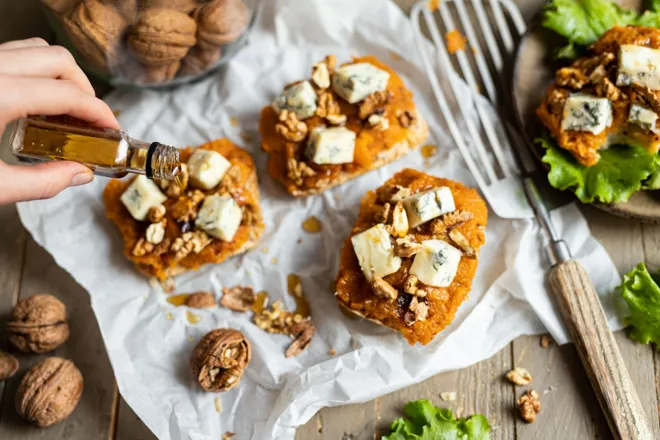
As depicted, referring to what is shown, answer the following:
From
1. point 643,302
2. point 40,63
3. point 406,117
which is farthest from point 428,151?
point 40,63

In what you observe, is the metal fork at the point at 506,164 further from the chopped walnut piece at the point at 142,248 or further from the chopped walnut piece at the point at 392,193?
the chopped walnut piece at the point at 142,248

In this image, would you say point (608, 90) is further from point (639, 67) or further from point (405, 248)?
point (405, 248)

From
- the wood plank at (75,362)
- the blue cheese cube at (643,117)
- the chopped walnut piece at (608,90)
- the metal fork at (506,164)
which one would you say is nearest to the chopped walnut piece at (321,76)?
the metal fork at (506,164)

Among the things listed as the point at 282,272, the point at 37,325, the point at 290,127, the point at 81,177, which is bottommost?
the point at 37,325

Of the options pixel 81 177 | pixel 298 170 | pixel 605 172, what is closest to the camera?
pixel 81 177

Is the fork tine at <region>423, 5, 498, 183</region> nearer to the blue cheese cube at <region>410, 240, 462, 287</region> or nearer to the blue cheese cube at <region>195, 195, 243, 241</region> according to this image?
the blue cheese cube at <region>410, 240, 462, 287</region>

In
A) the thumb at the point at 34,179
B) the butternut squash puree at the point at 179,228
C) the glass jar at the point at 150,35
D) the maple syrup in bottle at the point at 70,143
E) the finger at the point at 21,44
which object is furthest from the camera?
the butternut squash puree at the point at 179,228
